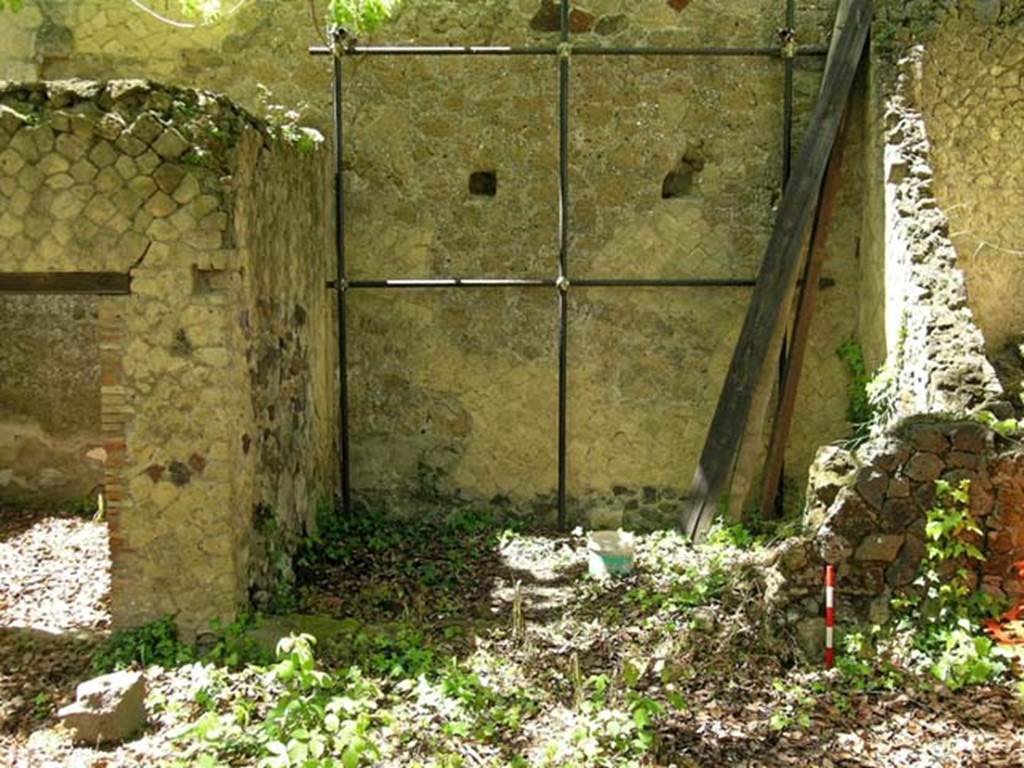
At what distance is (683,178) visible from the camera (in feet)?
26.6

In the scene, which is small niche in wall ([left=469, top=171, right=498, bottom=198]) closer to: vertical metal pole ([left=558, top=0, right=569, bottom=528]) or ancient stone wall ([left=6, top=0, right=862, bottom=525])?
ancient stone wall ([left=6, top=0, right=862, bottom=525])

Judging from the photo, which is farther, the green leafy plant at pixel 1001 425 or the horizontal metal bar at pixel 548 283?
the horizontal metal bar at pixel 548 283

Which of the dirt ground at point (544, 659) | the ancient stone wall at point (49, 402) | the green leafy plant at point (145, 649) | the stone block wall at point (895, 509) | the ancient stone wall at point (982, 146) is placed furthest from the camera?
the ancient stone wall at point (49, 402)

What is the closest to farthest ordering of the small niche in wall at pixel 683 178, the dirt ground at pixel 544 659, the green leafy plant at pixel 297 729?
the green leafy plant at pixel 297 729 → the dirt ground at pixel 544 659 → the small niche in wall at pixel 683 178

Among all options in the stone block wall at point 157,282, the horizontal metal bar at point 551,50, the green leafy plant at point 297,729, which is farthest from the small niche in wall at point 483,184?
the green leafy plant at point 297,729

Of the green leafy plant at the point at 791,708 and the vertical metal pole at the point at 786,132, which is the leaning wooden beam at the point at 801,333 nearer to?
the vertical metal pole at the point at 786,132

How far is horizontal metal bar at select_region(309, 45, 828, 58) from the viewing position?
308 inches

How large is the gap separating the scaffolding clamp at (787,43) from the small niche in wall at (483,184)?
2.40m

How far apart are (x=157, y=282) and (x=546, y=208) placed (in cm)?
345

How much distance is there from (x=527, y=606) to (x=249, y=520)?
69.6 inches

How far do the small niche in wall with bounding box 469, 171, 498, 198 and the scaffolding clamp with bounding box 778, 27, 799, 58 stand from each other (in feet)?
7.86

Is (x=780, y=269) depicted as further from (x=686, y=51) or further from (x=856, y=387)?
(x=686, y=51)

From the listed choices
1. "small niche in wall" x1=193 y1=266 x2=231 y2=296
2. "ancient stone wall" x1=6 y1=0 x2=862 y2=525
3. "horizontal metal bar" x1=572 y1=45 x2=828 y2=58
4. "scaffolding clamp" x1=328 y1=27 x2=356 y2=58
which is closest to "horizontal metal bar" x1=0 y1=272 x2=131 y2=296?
"small niche in wall" x1=193 y1=266 x2=231 y2=296

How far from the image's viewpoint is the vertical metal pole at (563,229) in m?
7.82
